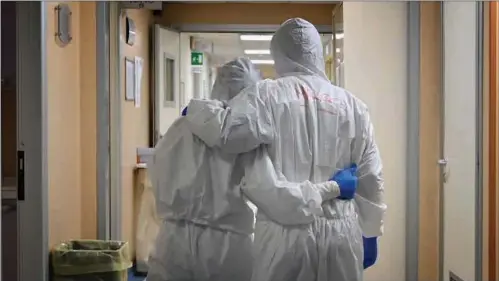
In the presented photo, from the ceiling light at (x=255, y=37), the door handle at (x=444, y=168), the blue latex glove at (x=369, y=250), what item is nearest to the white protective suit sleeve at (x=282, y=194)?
the blue latex glove at (x=369, y=250)

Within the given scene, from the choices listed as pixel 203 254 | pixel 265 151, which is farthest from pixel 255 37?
pixel 265 151

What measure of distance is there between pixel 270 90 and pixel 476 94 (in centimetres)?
115

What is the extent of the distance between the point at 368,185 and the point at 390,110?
137cm

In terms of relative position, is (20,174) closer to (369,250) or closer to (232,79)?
(232,79)

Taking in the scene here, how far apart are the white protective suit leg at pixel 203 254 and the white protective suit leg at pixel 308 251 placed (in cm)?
27

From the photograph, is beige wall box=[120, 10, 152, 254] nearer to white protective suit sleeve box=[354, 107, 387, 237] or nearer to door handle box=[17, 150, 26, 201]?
door handle box=[17, 150, 26, 201]

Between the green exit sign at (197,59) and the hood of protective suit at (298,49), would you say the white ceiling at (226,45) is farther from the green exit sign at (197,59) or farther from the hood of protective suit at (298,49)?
the hood of protective suit at (298,49)

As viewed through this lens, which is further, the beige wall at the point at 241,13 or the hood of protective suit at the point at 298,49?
the beige wall at the point at 241,13

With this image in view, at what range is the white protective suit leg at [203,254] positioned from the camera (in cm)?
232

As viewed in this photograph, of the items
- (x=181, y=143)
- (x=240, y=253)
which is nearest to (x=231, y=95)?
(x=181, y=143)

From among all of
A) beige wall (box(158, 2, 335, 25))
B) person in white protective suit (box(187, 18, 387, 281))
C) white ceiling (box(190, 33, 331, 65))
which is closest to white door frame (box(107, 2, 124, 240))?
beige wall (box(158, 2, 335, 25))

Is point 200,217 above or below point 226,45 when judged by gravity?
below

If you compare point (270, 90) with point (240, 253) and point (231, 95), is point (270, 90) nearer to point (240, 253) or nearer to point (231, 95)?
point (231, 95)

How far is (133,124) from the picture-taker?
4.18 meters
